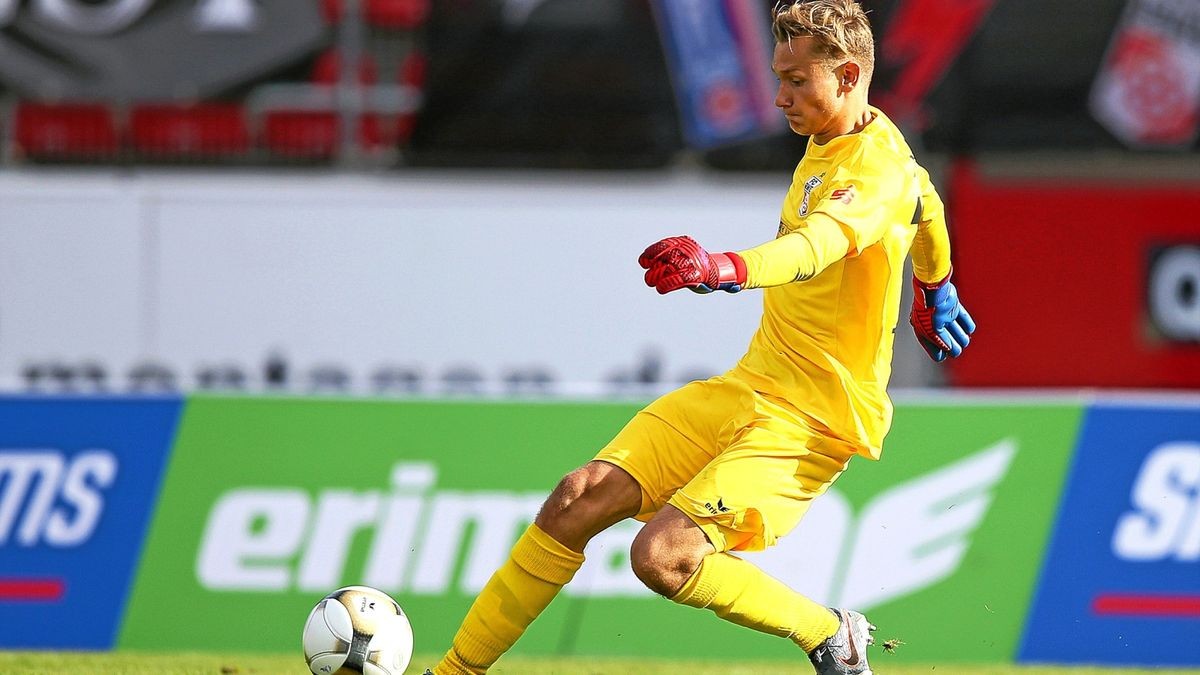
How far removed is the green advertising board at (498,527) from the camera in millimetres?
7664

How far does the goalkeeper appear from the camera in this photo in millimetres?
4906

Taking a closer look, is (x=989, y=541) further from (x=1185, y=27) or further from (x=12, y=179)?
(x=12, y=179)

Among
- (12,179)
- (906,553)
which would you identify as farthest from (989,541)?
(12,179)

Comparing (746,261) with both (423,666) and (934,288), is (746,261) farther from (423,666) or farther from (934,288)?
(423,666)

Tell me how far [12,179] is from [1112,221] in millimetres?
7856

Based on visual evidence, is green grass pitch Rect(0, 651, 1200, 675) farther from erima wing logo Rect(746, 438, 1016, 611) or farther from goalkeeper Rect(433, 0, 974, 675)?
goalkeeper Rect(433, 0, 974, 675)

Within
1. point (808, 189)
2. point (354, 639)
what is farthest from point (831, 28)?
point (354, 639)

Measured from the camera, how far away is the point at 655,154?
12.2 meters

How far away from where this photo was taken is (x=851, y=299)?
508 cm

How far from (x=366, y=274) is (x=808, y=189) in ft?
24.0

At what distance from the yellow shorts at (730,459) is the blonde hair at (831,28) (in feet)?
3.45

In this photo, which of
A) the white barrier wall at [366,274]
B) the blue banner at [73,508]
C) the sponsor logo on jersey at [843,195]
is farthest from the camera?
the white barrier wall at [366,274]

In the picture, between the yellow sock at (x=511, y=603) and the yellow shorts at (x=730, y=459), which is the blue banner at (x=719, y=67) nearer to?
the yellow shorts at (x=730, y=459)

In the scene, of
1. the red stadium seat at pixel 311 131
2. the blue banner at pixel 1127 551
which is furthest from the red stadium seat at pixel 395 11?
the blue banner at pixel 1127 551
